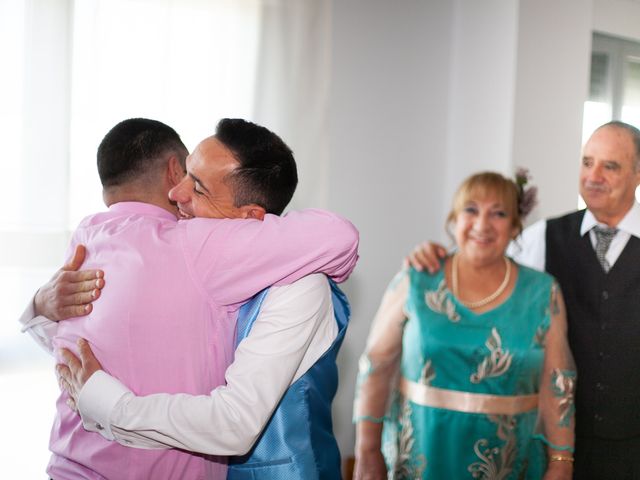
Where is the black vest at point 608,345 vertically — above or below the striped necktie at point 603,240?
below

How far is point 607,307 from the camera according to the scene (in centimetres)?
198

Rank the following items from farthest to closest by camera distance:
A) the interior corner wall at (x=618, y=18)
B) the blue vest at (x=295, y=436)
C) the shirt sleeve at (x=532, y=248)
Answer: the interior corner wall at (x=618, y=18) → the shirt sleeve at (x=532, y=248) → the blue vest at (x=295, y=436)

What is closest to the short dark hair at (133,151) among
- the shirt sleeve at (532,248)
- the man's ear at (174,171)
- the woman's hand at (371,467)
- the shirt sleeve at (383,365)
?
the man's ear at (174,171)

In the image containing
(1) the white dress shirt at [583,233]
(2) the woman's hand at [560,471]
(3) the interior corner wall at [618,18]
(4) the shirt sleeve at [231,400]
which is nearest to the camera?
(4) the shirt sleeve at [231,400]

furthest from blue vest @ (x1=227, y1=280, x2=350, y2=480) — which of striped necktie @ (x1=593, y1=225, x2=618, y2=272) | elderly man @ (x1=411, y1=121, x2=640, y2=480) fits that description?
striped necktie @ (x1=593, y1=225, x2=618, y2=272)

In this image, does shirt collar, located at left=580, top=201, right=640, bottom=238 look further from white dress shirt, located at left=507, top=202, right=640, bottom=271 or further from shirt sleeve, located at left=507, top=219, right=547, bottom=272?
shirt sleeve, located at left=507, top=219, right=547, bottom=272

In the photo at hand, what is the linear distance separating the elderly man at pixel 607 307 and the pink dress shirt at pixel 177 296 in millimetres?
935

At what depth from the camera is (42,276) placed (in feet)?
9.27

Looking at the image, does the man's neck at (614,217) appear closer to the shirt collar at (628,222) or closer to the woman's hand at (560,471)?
the shirt collar at (628,222)

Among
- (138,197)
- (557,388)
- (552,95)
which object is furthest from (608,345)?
(552,95)

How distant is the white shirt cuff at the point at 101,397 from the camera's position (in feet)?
3.48

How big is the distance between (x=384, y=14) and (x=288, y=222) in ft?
8.87

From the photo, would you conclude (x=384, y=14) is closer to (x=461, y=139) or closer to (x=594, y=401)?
(x=461, y=139)

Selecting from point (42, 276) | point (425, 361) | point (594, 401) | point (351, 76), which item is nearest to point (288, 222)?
point (425, 361)
